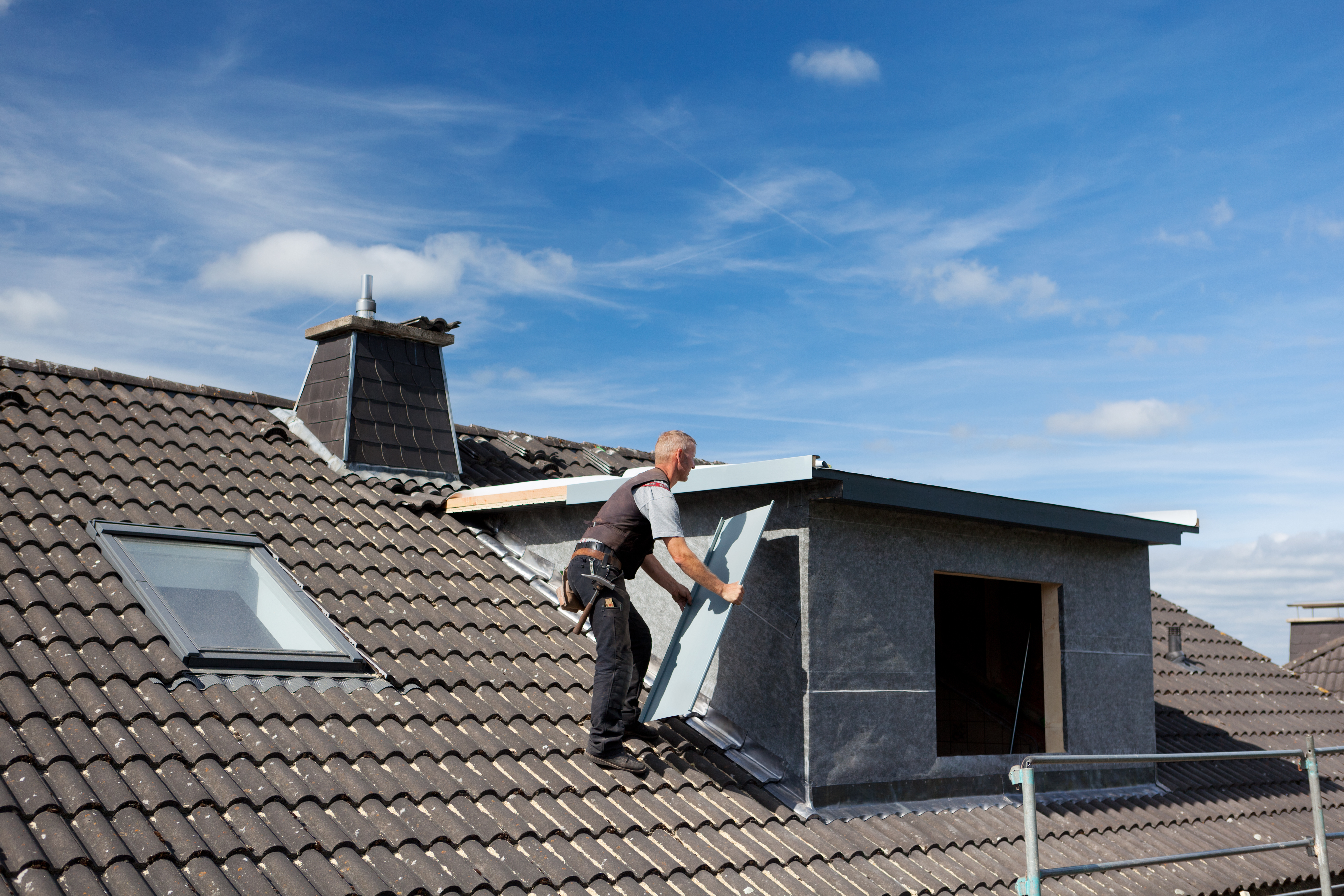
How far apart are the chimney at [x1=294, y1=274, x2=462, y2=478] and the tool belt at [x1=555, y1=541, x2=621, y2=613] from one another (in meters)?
3.32

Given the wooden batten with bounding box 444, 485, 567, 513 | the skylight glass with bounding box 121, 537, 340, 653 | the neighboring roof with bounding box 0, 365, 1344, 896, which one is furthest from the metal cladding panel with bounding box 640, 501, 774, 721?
the skylight glass with bounding box 121, 537, 340, 653

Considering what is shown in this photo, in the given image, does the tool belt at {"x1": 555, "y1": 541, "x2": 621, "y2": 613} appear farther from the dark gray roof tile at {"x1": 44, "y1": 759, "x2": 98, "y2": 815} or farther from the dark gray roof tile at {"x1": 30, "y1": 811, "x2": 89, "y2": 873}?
the dark gray roof tile at {"x1": 30, "y1": 811, "x2": 89, "y2": 873}

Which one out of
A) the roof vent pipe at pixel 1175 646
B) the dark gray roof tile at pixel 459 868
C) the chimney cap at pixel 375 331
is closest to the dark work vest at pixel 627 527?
the dark gray roof tile at pixel 459 868

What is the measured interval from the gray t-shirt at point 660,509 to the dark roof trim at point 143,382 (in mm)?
4840

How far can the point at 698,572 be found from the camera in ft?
20.2

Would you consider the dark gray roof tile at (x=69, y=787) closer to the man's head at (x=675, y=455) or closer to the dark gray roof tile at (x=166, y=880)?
the dark gray roof tile at (x=166, y=880)

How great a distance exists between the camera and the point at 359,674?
615 cm

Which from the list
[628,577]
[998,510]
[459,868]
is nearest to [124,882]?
[459,868]

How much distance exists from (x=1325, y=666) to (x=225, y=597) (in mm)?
22885

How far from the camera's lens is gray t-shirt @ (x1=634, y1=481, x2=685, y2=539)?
6137 millimetres

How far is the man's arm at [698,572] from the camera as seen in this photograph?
20.0 feet

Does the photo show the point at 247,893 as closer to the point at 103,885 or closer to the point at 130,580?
the point at 103,885

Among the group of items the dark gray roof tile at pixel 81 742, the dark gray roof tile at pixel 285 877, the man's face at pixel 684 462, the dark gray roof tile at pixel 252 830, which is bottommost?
the dark gray roof tile at pixel 285 877

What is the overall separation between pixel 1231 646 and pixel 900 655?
8.85 meters
